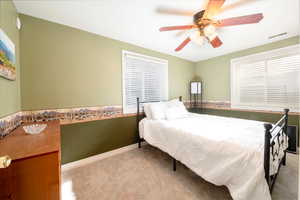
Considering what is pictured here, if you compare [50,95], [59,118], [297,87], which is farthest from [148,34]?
[297,87]

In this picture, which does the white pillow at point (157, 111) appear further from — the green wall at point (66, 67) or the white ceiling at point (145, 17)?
the white ceiling at point (145, 17)

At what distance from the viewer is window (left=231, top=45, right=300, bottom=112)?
241 centimetres

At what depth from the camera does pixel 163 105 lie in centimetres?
276

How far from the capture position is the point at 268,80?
2711mm

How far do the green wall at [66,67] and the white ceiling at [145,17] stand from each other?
168 millimetres

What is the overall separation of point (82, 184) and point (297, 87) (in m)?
4.12

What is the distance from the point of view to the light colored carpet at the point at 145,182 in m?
1.43

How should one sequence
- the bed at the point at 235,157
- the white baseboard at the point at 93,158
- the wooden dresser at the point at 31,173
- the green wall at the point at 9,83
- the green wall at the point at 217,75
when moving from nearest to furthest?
the wooden dresser at the point at 31,173 → the bed at the point at 235,157 → the green wall at the point at 9,83 → the white baseboard at the point at 93,158 → the green wall at the point at 217,75

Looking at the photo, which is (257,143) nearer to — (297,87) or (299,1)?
(299,1)

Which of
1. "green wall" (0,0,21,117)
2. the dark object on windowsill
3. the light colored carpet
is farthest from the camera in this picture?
the dark object on windowsill

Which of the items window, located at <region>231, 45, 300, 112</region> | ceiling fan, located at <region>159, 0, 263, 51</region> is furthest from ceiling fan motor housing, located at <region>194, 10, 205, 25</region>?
window, located at <region>231, 45, 300, 112</region>

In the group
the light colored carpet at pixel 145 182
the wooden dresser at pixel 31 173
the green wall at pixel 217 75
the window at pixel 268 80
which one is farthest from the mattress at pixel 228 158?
the green wall at pixel 217 75

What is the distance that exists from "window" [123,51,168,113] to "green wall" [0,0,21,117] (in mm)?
1559

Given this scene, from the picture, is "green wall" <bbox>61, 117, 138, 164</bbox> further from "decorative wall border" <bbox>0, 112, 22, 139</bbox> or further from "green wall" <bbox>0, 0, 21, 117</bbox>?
"green wall" <bbox>0, 0, 21, 117</bbox>
